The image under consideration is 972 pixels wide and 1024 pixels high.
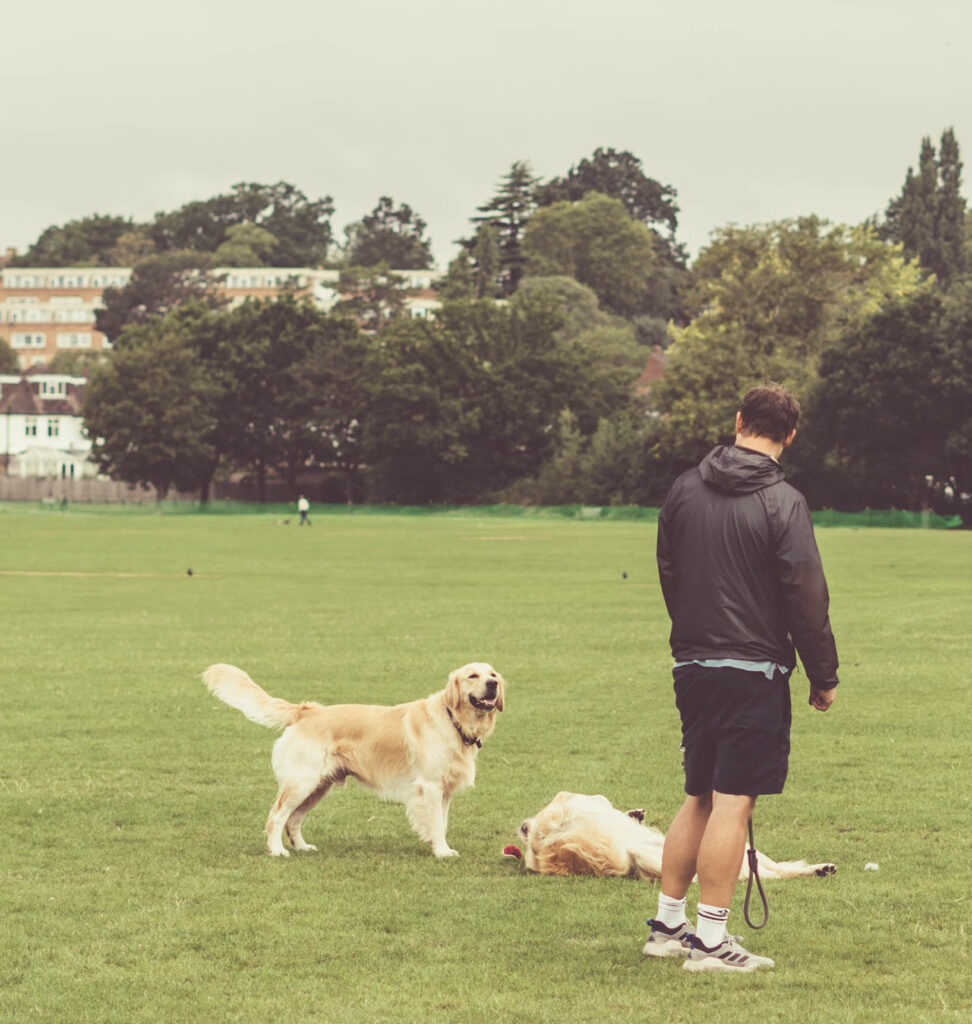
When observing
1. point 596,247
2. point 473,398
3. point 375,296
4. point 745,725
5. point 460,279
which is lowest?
point 745,725

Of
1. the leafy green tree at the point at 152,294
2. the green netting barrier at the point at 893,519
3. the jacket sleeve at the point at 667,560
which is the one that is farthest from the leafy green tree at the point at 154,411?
the jacket sleeve at the point at 667,560

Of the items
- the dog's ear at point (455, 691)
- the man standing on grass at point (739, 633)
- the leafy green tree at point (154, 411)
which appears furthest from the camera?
the leafy green tree at point (154, 411)

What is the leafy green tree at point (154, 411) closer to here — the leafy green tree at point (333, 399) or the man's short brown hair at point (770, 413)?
the leafy green tree at point (333, 399)

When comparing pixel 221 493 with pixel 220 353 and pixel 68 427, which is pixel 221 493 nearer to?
pixel 220 353

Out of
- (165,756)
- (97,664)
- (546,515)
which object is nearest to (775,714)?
(165,756)

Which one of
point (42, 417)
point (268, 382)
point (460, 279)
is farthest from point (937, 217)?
point (42, 417)

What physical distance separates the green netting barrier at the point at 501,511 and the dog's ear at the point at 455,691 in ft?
225

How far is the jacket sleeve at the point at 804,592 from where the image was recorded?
21.0 ft

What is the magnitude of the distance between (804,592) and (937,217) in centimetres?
13072

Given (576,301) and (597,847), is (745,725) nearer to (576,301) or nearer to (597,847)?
(597,847)

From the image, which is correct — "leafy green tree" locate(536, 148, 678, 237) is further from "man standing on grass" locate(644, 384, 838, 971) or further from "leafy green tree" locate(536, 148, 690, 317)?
"man standing on grass" locate(644, 384, 838, 971)

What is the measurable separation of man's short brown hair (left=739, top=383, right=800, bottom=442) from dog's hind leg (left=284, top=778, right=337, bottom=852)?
3.74 m

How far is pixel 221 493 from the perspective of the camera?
11231 cm

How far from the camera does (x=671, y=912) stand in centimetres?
682
